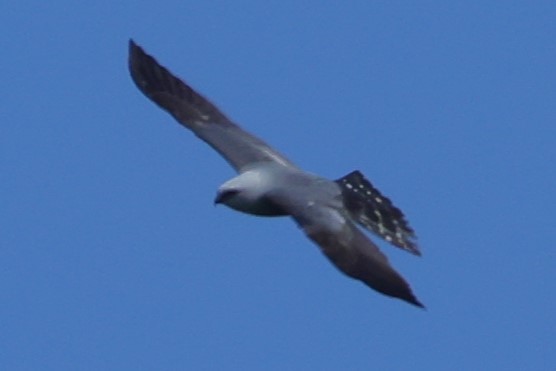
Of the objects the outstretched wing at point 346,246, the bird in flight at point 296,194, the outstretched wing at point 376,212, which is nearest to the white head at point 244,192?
Answer: the bird in flight at point 296,194

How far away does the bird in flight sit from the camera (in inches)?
576

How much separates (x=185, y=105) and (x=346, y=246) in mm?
3724

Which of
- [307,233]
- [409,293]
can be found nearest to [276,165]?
[307,233]

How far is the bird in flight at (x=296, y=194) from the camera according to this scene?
48.0 feet

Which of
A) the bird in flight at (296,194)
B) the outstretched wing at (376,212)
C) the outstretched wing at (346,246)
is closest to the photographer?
the outstretched wing at (346,246)

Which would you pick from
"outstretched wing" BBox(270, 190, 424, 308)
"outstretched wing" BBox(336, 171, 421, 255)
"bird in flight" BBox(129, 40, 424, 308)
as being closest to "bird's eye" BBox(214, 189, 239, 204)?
"bird in flight" BBox(129, 40, 424, 308)

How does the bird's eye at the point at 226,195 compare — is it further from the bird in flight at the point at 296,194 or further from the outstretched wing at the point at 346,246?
the outstretched wing at the point at 346,246

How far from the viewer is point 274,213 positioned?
16000 mm

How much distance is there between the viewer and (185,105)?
18.1 metres

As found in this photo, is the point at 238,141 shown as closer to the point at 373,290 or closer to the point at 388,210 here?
the point at 388,210

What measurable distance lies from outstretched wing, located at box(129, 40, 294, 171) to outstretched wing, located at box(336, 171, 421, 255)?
167cm

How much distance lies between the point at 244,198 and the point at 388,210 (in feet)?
3.65

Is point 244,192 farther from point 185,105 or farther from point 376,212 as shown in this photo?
point 185,105

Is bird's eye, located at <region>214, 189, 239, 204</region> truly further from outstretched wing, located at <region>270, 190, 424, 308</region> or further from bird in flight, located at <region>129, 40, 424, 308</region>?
outstretched wing, located at <region>270, 190, 424, 308</region>
